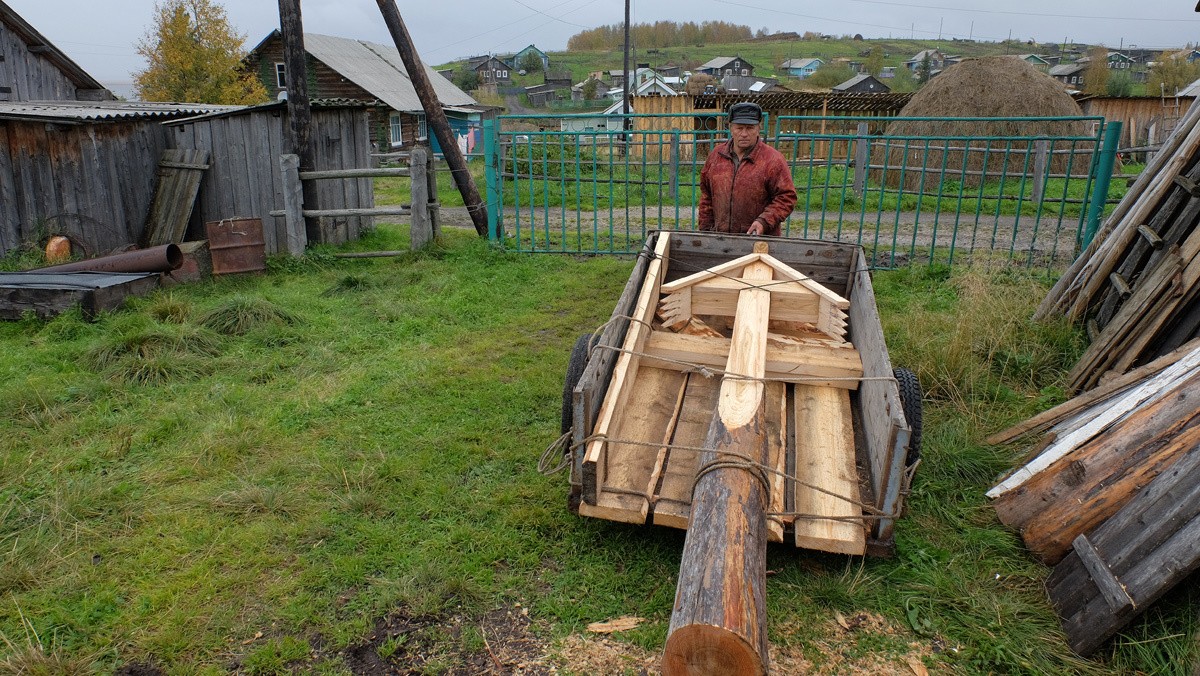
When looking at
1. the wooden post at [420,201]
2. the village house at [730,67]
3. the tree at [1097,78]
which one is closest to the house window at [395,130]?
the wooden post at [420,201]

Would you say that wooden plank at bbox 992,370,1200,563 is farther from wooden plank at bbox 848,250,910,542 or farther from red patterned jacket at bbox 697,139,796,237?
red patterned jacket at bbox 697,139,796,237

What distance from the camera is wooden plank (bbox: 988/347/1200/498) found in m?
3.64

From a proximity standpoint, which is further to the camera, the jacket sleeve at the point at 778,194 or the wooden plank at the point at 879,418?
the jacket sleeve at the point at 778,194

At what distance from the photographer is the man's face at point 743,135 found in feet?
18.1

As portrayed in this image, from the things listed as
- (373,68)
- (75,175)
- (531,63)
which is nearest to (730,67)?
(531,63)

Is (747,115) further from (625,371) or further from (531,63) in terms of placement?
(531,63)

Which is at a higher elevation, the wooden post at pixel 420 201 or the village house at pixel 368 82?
the village house at pixel 368 82

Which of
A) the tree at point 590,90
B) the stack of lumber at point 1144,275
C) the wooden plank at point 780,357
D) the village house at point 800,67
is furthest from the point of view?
the village house at point 800,67

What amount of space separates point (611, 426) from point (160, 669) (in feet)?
6.62

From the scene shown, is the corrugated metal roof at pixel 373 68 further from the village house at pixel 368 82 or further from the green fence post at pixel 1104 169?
the green fence post at pixel 1104 169

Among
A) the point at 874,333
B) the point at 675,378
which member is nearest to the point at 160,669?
the point at 675,378

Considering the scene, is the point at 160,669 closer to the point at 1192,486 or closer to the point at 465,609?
the point at 465,609

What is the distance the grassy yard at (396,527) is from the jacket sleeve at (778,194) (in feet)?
4.43

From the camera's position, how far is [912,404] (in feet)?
A: 12.7
